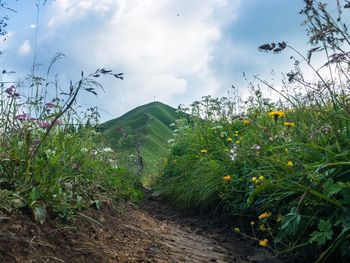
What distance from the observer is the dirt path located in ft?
9.32

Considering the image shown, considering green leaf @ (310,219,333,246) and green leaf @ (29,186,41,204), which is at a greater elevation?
green leaf @ (29,186,41,204)

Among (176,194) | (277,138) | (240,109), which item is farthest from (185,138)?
(277,138)

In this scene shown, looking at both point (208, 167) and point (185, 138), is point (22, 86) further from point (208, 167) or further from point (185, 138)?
point (185, 138)

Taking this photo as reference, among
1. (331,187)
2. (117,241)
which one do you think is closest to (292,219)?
(331,187)

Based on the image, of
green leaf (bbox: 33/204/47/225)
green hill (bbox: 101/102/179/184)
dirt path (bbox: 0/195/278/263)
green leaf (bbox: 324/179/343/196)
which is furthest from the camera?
green hill (bbox: 101/102/179/184)

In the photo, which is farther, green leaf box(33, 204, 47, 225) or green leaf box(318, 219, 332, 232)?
green leaf box(318, 219, 332, 232)

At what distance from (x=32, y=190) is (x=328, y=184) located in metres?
2.05

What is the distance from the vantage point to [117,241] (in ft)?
12.8

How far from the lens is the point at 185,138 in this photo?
379 inches

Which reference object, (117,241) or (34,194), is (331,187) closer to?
(117,241)

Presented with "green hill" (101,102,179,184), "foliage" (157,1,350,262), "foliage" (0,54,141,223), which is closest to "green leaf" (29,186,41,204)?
"foliage" (0,54,141,223)

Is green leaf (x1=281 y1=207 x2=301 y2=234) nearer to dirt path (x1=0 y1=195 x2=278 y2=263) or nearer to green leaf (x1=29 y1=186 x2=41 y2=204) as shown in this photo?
dirt path (x1=0 y1=195 x2=278 y2=263)

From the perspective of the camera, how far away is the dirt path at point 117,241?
284cm

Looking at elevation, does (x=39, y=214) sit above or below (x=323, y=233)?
above
